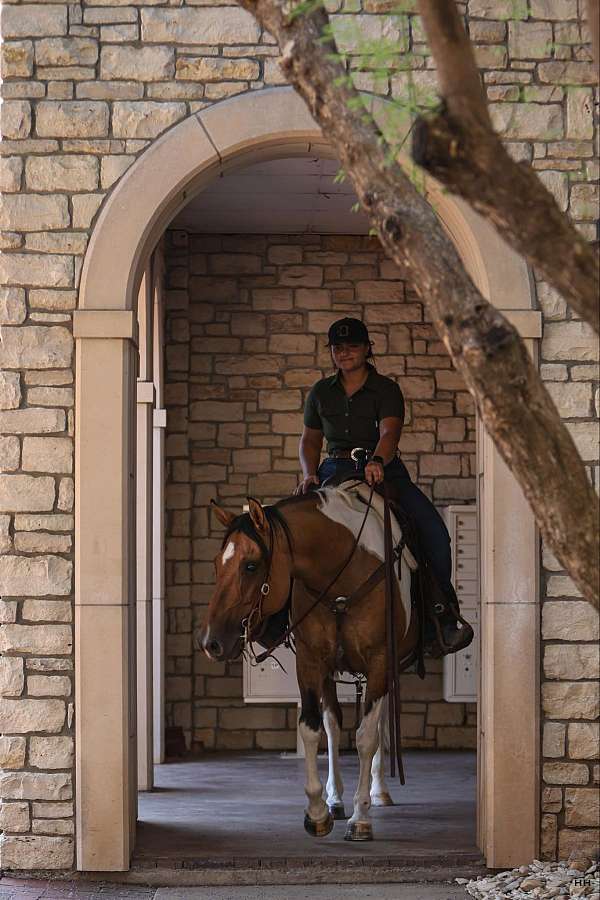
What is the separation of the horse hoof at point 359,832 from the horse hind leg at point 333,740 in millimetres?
593

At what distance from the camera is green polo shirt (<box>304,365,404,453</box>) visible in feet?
24.5

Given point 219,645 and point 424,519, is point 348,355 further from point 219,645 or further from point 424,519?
point 219,645

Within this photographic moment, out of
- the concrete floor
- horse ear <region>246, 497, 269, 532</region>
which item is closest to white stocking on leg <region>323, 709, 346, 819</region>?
the concrete floor

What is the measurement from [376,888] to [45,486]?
7.82 ft

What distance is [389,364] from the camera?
36.0 feet

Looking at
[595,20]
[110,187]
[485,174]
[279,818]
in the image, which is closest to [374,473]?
[110,187]

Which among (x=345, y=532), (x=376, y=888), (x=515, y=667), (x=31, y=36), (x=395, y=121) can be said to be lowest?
(x=376, y=888)

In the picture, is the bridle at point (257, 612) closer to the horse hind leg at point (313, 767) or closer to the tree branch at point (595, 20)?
the horse hind leg at point (313, 767)

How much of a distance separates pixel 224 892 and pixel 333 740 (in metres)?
1.40

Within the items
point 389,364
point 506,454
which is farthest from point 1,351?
point 389,364

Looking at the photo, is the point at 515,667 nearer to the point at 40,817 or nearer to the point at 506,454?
the point at 40,817

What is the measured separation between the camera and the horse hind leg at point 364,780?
6828 mm

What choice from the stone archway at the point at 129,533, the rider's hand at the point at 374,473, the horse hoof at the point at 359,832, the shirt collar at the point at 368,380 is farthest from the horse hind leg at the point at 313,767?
the shirt collar at the point at 368,380

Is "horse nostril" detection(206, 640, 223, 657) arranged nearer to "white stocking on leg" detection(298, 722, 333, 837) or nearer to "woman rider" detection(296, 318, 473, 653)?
"white stocking on leg" detection(298, 722, 333, 837)
